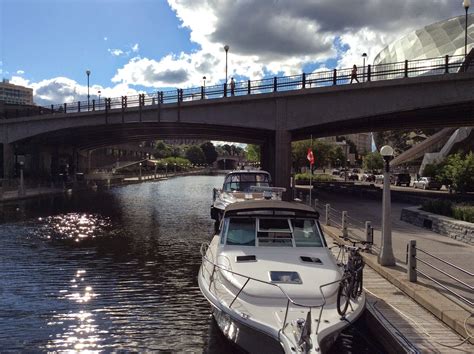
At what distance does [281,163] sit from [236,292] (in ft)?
83.3

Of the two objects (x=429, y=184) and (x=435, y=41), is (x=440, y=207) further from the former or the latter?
(x=435, y=41)

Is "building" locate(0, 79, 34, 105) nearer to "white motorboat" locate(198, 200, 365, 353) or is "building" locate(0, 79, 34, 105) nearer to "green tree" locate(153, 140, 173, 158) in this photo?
"green tree" locate(153, 140, 173, 158)

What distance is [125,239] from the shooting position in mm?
19766

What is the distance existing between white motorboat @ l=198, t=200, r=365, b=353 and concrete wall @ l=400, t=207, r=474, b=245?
8404 mm

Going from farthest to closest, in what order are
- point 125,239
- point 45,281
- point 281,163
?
point 281,163 < point 125,239 < point 45,281

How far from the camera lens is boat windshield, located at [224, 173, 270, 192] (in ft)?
70.3

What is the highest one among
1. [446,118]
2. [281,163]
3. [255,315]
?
[446,118]

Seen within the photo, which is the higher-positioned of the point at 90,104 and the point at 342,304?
the point at 90,104

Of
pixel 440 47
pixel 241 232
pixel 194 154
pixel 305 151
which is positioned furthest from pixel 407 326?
pixel 194 154

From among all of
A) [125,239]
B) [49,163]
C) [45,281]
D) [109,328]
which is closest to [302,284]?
[109,328]

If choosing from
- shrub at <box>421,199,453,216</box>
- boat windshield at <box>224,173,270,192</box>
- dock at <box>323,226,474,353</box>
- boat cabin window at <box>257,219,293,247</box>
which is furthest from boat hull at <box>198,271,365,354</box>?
boat windshield at <box>224,173,270,192</box>

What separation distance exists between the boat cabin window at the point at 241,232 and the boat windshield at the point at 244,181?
1129 cm

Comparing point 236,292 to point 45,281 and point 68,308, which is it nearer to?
point 68,308

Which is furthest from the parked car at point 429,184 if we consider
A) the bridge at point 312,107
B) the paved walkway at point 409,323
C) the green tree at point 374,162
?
the green tree at point 374,162
